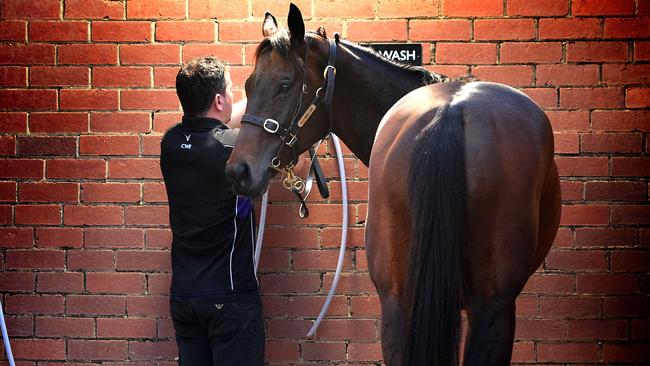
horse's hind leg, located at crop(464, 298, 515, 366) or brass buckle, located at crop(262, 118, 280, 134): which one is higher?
brass buckle, located at crop(262, 118, 280, 134)

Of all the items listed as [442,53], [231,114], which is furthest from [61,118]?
[442,53]

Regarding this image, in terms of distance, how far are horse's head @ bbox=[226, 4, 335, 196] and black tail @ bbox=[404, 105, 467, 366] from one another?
35.6 inches

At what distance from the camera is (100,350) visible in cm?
442

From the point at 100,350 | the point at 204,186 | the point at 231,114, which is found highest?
the point at 231,114

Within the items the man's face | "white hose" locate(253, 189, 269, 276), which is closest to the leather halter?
the man's face

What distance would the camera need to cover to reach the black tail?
2416mm

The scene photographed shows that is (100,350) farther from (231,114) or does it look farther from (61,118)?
(231,114)

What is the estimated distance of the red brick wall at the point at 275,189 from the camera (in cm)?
433

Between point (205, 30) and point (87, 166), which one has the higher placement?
point (205, 30)

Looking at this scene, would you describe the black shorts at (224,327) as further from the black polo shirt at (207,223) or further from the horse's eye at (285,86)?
the horse's eye at (285,86)

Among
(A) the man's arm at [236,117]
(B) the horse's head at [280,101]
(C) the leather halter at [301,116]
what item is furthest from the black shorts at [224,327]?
(A) the man's arm at [236,117]

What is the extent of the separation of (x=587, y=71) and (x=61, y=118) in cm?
269

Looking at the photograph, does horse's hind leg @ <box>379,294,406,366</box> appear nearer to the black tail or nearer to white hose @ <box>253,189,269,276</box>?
the black tail

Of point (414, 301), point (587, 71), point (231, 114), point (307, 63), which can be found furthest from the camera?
point (587, 71)
